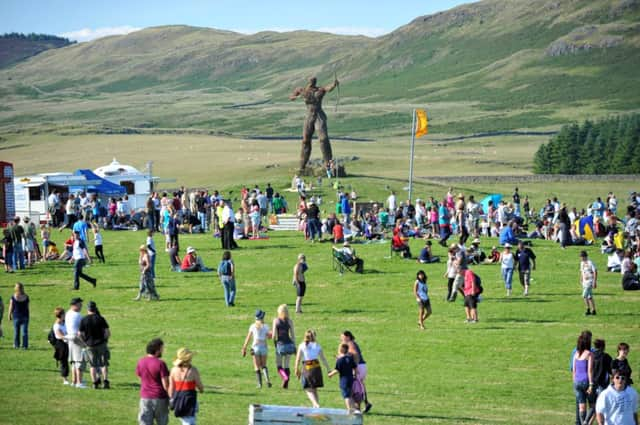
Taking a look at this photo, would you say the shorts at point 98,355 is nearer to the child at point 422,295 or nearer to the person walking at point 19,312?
the person walking at point 19,312

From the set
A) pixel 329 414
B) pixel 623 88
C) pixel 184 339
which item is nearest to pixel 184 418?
pixel 329 414

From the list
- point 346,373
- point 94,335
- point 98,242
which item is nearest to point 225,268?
point 98,242

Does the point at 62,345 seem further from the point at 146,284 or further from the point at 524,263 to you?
the point at 524,263

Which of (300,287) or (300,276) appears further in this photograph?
(300,287)

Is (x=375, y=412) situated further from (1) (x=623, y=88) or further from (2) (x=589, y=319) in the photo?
(1) (x=623, y=88)

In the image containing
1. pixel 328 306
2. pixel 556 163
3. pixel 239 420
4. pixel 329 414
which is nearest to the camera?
pixel 329 414

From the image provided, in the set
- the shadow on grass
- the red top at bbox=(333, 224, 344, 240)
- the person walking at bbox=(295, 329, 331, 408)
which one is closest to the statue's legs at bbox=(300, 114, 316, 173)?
the red top at bbox=(333, 224, 344, 240)

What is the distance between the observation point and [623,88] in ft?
622

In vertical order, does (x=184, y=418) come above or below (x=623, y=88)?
below

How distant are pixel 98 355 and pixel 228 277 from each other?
28.1 ft

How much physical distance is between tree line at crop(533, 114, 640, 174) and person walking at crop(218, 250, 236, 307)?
199 feet

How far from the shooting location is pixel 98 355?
58.7ft

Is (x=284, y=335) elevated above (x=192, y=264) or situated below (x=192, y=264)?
below

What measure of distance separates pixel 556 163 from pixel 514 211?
152ft
